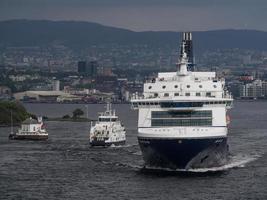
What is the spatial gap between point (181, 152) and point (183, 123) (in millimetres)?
1933

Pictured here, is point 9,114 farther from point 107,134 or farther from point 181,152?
point 181,152

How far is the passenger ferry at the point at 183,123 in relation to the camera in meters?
56.8

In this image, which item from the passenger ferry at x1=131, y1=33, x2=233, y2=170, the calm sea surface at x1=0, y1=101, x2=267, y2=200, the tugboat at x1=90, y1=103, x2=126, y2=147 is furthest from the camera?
the tugboat at x1=90, y1=103, x2=126, y2=147

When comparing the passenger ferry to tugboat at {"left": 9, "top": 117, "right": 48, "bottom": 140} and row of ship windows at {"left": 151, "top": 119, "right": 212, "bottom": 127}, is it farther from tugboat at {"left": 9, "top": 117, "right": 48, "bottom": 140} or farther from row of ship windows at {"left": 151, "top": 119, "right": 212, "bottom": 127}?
tugboat at {"left": 9, "top": 117, "right": 48, "bottom": 140}

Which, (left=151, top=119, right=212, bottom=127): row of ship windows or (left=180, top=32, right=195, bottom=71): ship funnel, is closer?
(left=151, top=119, right=212, bottom=127): row of ship windows

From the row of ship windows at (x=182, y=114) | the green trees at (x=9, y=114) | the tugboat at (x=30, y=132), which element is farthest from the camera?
the green trees at (x=9, y=114)

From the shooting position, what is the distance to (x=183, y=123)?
57531mm

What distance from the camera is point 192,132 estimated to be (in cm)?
5694

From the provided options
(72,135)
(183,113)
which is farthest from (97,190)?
(72,135)

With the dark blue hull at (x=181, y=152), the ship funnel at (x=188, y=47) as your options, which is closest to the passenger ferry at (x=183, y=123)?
the dark blue hull at (x=181, y=152)

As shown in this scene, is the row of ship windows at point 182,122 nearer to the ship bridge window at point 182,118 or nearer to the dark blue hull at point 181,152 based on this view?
the ship bridge window at point 182,118

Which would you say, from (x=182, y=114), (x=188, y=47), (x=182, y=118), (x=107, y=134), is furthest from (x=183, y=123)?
(x=107, y=134)

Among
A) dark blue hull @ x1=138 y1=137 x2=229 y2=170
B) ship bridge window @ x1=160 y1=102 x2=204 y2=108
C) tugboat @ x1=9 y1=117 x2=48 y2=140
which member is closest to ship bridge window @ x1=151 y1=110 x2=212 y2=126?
ship bridge window @ x1=160 y1=102 x2=204 y2=108

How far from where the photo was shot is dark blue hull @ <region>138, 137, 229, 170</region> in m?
56.4
